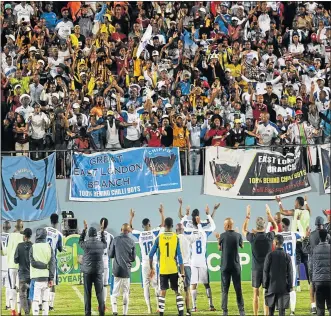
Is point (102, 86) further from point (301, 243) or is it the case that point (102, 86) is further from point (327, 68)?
point (301, 243)

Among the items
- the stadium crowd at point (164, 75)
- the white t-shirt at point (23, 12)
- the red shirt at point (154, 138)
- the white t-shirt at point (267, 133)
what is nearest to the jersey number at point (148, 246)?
the stadium crowd at point (164, 75)

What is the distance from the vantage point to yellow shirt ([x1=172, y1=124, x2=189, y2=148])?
22.2m

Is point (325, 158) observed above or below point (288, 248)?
above

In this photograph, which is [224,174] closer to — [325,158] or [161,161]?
[161,161]

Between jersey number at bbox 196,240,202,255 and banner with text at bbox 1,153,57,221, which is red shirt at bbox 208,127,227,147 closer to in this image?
banner with text at bbox 1,153,57,221

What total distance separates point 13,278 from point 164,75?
303 inches

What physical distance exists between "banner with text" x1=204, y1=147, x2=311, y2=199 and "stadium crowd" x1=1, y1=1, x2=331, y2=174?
1.08 ft

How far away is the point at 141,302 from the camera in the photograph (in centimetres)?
2005

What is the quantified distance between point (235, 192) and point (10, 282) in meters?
5.97

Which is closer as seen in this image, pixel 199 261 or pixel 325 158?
pixel 199 261

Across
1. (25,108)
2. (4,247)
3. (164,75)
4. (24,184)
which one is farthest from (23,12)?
(4,247)

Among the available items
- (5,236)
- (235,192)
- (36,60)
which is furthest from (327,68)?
(5,236)

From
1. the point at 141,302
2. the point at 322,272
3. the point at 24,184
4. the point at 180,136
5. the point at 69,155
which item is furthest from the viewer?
the point at 180,136

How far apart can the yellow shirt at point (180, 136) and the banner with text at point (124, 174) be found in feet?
1.12
